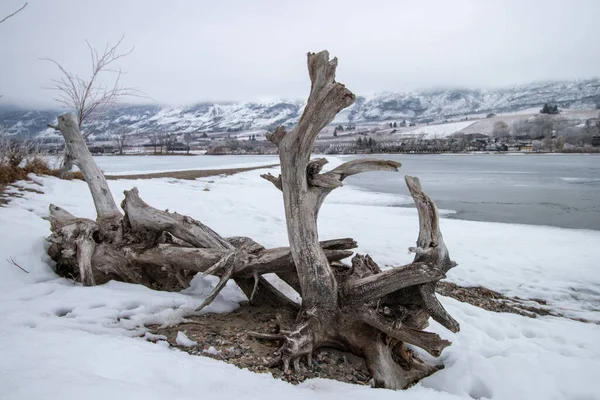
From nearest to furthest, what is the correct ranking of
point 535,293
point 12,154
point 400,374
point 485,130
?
1. point 400,374
2. point 535,293
3. point 12,154
4. point 485,130

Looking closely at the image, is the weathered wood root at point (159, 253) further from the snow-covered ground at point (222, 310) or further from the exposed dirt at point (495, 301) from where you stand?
the exposed dirt at point (495, 301)

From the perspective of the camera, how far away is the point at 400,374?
392 centimetres

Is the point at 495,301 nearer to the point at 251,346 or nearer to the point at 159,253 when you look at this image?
the point at 251,346

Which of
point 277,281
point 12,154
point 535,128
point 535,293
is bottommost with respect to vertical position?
point 535,293

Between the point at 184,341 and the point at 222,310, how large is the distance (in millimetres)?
1074

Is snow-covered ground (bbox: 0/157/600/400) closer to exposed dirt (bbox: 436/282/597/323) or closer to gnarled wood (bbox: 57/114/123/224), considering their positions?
exposed dirt (bbox: 436/282/597/323)

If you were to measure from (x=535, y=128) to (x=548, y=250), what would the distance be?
151553 millimetres

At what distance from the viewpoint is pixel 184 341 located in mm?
3834

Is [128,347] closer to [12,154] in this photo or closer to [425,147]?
[12,154]

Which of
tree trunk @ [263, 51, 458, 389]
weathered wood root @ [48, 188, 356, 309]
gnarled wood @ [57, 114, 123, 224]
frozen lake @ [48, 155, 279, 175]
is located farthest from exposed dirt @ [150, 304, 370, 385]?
frozen lake @ [48, 155, 279, 175]

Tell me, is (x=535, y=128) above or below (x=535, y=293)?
above

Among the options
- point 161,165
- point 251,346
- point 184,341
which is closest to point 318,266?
point 251,346

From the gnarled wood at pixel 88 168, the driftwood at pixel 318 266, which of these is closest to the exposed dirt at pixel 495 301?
the driftwood at pixel 318 266

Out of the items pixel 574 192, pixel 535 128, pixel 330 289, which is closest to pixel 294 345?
pixel 330 289
